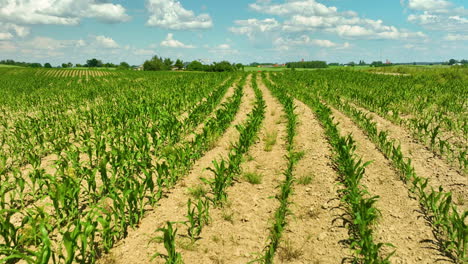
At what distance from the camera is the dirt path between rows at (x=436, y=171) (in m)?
4.52

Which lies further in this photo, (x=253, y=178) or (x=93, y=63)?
(x=93, y=63)

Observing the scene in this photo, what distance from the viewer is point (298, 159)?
6191 millimetres

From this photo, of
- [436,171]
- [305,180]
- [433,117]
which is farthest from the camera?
[433,117]

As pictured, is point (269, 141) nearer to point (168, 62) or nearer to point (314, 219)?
point (314, 219)

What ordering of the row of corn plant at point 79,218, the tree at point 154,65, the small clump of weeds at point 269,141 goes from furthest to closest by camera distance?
the tree at point 154,65
the small clump of weeds at point 269,141
the row of corn plant at point 79,218

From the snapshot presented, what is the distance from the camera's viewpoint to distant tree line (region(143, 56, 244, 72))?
272 ft

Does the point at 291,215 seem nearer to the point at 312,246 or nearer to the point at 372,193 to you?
the point at 312,246

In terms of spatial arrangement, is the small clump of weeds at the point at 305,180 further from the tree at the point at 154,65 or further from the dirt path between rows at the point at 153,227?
the tree at the point at 154,65

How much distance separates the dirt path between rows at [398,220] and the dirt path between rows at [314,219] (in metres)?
0.59

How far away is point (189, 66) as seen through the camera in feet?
308

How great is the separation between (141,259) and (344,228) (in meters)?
2.75

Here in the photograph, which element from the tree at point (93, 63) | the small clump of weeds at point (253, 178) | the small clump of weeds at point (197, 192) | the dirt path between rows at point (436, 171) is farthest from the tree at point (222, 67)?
the tree at point (93, 63)

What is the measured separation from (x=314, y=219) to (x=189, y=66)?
311 ft

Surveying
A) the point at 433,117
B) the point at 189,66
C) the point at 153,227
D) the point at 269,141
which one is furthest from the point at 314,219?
the point at 189,66
